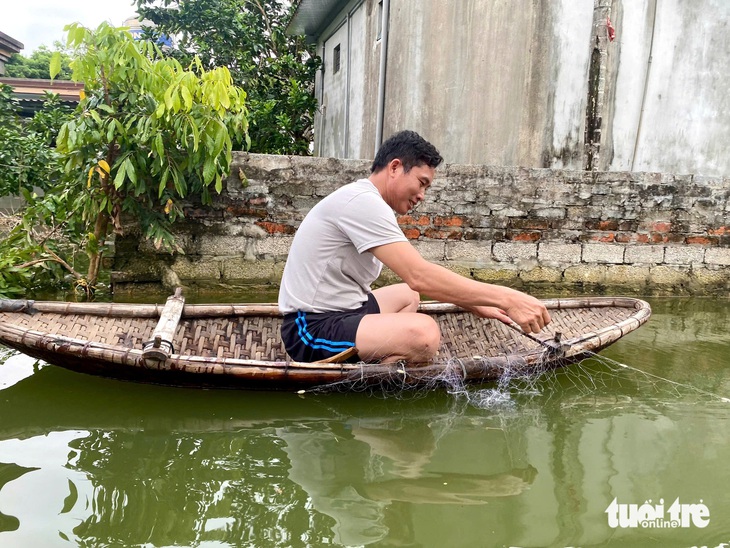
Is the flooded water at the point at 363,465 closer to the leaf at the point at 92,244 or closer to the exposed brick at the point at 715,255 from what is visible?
the leaf at the point at 92,244

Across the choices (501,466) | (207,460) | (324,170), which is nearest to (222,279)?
(324,170)

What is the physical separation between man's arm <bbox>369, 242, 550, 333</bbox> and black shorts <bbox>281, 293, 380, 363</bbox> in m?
0.34

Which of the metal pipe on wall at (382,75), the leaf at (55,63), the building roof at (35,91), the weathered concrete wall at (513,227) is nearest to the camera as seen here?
the leaf at (55,63)

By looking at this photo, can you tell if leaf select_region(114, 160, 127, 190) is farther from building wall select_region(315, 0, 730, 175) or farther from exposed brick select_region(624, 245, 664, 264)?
exposed brick select_region(624, 245, 664, 264)

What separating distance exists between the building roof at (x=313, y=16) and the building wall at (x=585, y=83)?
384 centimetres

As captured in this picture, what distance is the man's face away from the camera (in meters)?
2.83

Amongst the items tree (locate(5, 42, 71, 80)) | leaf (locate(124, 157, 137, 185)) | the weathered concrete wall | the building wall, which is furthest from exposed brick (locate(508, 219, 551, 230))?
tree (locate(5, 42, 71, 80))

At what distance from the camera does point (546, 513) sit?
2025mm

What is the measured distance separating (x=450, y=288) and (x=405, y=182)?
525 millimetres

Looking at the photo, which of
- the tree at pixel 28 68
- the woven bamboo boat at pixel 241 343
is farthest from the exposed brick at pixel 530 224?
the tree at pixel 28 68

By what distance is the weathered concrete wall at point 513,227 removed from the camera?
17.0ft

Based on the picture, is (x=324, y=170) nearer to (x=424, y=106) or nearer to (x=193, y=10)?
(x=424, y=106)

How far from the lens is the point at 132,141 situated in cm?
450

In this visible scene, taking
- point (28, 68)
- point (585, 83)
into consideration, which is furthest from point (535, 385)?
point (28, 68)
